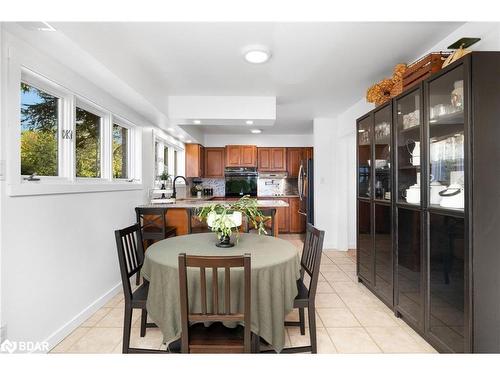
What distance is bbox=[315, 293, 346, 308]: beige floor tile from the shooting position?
8.68 feet

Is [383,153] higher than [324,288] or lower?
higher

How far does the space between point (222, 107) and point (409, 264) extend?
2.89 metres

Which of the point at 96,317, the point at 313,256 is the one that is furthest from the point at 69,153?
the point at 313,256

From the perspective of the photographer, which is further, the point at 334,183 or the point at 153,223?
the point at 334,183

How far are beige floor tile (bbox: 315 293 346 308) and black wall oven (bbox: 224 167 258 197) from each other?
12.4ft

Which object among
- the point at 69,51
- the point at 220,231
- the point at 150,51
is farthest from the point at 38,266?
the point at 150,51

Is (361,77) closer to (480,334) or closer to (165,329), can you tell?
(480,334)

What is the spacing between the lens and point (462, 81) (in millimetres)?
1603

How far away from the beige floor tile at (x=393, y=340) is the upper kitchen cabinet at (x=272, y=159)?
14.9 feet

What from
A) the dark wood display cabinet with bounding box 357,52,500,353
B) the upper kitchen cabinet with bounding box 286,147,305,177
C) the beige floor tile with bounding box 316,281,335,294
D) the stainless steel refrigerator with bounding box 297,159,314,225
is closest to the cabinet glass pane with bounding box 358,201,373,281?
the dark wood display cabinet with bounding box 357,52,500,353

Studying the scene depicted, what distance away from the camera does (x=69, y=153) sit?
2.26 m

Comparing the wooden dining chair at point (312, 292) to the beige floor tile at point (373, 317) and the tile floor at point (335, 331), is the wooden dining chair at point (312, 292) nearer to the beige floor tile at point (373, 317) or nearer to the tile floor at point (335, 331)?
the tile floor at point (335, 331)

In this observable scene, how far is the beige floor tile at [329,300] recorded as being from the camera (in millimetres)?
2645

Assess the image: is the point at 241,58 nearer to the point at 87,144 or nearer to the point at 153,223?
the point at 87,144
